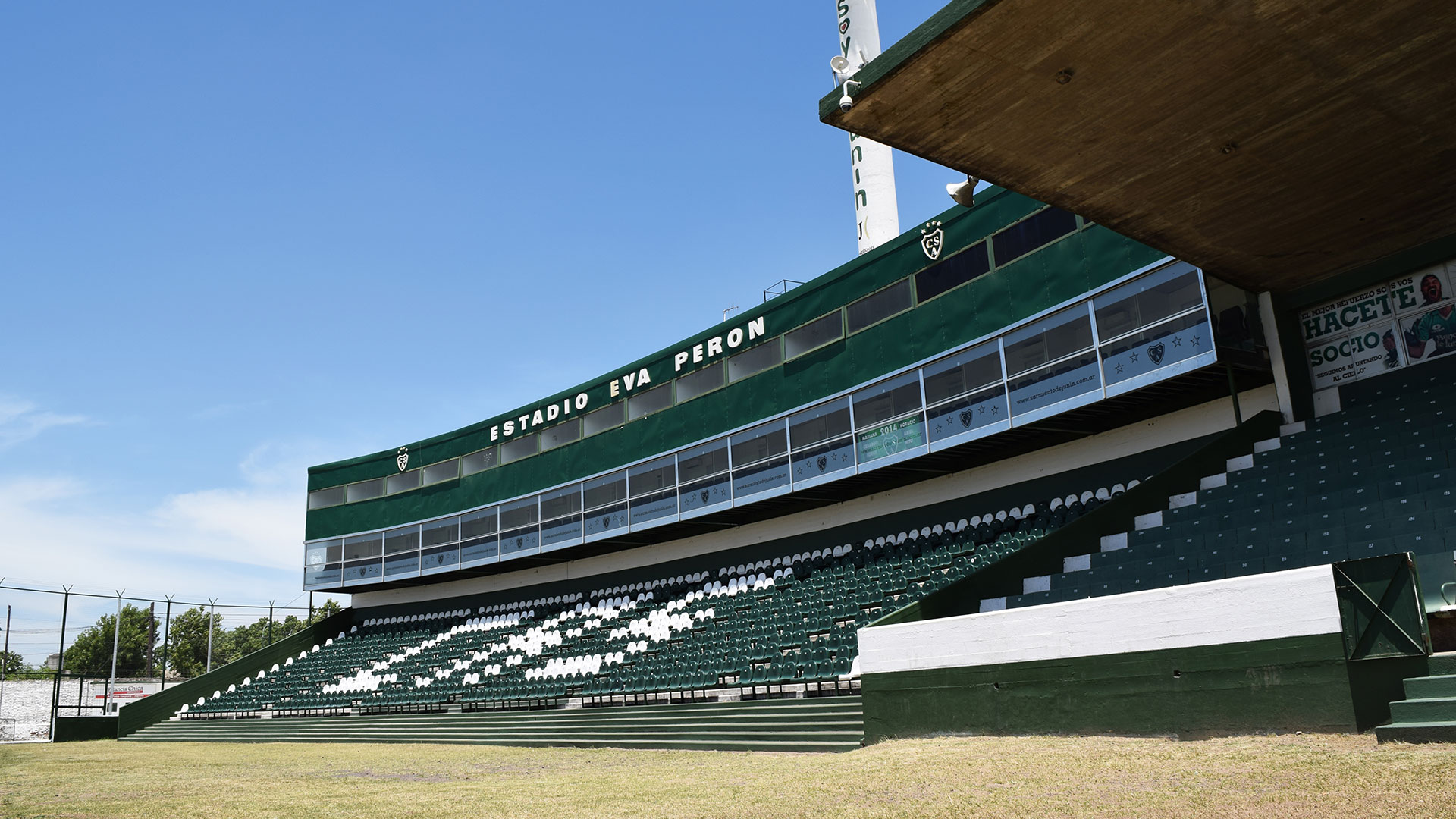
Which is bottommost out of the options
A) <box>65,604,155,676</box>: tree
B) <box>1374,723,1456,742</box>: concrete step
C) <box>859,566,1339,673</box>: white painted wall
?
<box>1374,723,1456,742</box>: concrete step

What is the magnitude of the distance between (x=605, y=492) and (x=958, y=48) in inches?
821

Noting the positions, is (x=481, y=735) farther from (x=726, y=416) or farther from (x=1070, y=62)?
(x=1070, y=62)

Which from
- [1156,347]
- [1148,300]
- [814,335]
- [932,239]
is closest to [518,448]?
[814,335]

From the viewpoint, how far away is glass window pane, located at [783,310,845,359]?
74.1ft

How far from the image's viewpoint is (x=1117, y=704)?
32.9 feet

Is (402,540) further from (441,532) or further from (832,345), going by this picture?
(832,345)

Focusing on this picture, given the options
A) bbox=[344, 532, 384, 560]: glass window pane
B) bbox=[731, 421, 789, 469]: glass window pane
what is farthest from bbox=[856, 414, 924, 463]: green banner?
bbox=[344, 532, 384, 560]: glass window pane

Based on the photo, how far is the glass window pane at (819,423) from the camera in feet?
71.7

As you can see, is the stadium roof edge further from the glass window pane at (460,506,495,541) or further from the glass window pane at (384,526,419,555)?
the glass window pane at (384,526,419,555)

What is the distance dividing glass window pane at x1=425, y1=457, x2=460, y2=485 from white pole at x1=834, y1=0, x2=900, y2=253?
16.3 meters

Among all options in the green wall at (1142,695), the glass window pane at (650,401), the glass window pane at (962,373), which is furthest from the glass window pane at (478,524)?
the green wall at (1142,695)

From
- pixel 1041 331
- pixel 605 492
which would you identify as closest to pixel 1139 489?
pixel 1041 331

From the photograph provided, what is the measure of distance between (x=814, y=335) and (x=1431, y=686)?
15.9 m

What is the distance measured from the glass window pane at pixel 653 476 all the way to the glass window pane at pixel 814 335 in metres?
4.87
